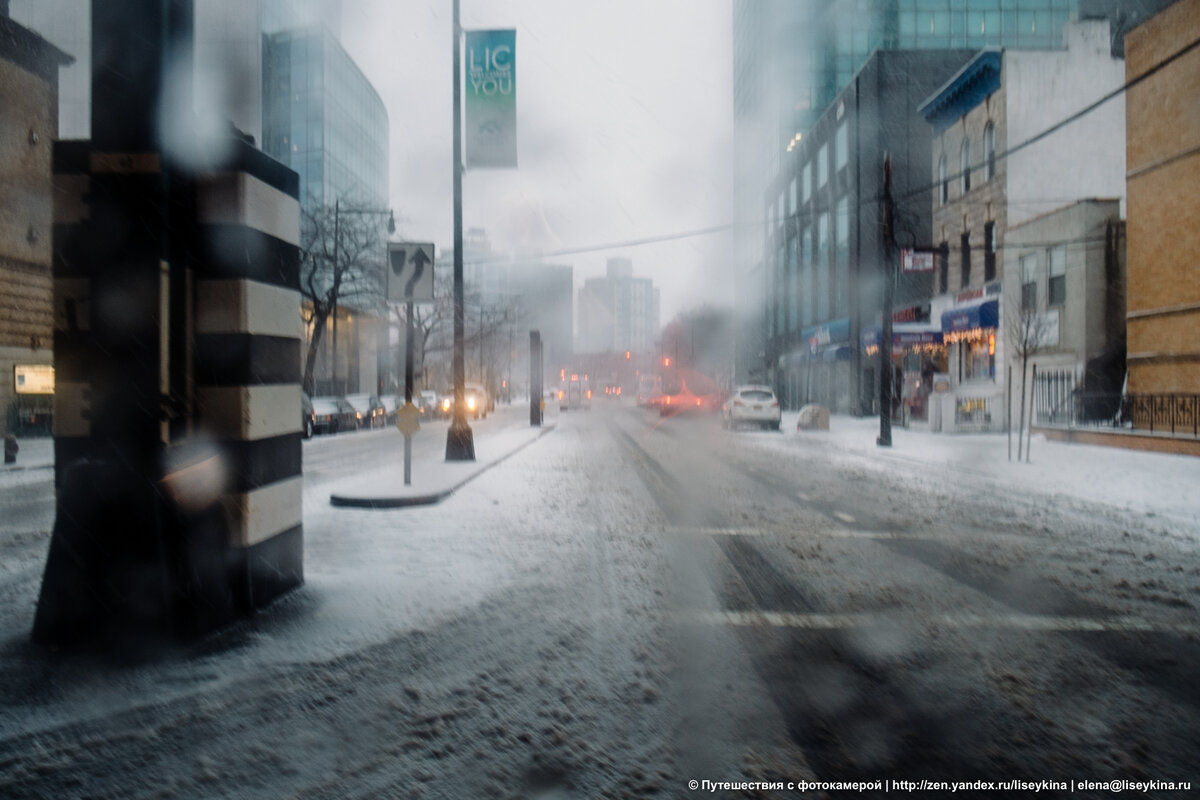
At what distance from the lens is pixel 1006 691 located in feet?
12.0

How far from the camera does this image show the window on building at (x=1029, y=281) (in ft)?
81.0

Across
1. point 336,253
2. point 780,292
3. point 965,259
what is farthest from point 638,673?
point 780,292

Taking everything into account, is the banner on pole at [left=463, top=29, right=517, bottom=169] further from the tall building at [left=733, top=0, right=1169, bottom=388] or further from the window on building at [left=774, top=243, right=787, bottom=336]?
the window on building at [left=774, top=243, right=787, bottom=336]

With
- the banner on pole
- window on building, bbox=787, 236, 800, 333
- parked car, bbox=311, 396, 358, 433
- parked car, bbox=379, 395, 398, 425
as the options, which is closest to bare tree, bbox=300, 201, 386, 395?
parked car, bbox=311, 396, 358, 433

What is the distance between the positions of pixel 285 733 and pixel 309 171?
49807 millimetres

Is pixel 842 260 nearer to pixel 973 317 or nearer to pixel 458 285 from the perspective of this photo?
pixel 973 317

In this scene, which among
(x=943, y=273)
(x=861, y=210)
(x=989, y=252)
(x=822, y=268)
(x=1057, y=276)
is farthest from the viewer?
(x=822, y=268)

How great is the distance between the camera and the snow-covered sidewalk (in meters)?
10.6

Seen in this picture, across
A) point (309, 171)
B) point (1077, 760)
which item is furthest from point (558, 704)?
point (309, 171)

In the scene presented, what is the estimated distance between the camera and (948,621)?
4.82 meters

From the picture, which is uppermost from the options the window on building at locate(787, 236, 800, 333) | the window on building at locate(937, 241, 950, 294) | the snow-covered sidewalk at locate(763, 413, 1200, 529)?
the window on building at locate(787, 236, 800, 333)

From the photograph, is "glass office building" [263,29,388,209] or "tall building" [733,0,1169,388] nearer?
"glass office building" [263,29,388,209]

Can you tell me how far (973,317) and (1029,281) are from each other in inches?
124

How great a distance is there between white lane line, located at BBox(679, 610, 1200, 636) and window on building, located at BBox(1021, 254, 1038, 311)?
883 inches
